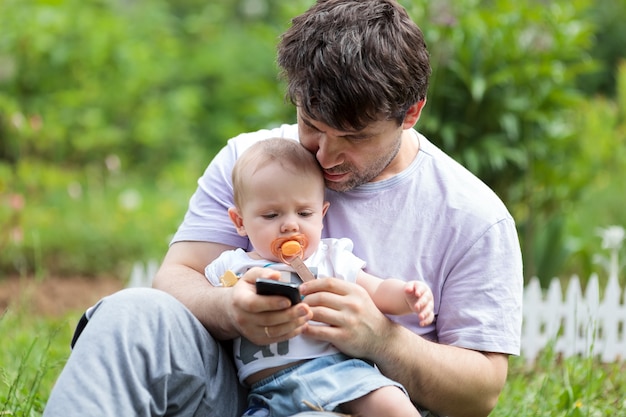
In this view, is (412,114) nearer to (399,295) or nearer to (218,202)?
(399,295)

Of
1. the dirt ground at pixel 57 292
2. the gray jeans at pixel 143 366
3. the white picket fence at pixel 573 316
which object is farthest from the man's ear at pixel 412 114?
the dirt ground at pixel 57 292

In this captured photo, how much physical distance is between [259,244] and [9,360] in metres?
Answer: 1.50

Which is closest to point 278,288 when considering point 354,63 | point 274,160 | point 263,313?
point 263,313

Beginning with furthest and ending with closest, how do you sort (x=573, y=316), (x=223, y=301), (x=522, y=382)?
(x=573, y=316)
(x=522, y=382)
(x=223, y=301)

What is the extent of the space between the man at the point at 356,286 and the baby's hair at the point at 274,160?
36mm

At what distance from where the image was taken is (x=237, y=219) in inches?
98.0

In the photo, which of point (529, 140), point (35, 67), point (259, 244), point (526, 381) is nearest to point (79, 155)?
point (35, 67)

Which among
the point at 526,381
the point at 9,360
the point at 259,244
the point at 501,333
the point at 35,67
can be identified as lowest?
the point at 526,381

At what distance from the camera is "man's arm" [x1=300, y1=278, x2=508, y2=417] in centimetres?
221

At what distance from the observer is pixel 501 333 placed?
239cm

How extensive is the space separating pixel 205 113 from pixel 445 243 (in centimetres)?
642

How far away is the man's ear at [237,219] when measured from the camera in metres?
2.48

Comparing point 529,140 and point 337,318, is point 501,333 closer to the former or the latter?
point 337,318

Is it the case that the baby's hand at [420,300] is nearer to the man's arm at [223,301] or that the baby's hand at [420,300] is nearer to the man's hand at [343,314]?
the man's hand at [343,314]
